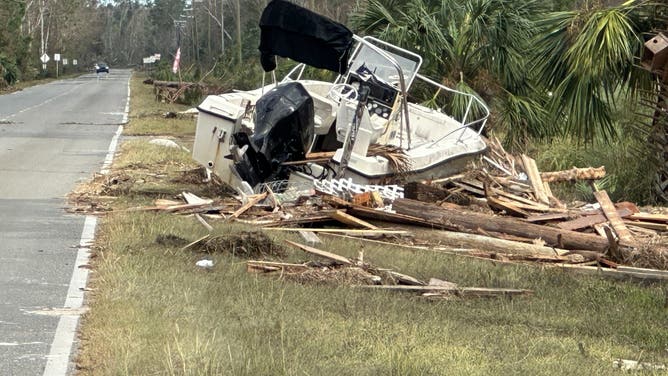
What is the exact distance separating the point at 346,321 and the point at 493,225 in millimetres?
4072

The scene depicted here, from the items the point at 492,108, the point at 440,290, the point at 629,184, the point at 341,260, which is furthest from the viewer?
the point at 492,108

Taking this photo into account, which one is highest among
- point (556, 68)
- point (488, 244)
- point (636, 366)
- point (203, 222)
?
point (556, 68)

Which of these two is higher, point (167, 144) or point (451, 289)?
point (451, 289)

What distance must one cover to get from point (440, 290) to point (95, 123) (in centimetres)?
2211

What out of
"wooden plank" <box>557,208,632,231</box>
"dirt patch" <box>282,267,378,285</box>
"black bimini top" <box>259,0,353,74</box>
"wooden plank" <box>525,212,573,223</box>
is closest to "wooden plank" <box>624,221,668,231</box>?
"wooden plank" <box>557,208,632,231</box>

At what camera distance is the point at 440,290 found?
808 cm

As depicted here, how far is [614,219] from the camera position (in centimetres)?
1075

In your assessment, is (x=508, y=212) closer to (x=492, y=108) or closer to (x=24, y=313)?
(x=24, y=313)

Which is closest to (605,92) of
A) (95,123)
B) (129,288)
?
(129,288)

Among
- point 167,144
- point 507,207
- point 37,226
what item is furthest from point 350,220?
point 167,144

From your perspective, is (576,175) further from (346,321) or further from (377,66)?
(346,321)

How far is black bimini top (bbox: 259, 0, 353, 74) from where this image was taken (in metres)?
14.2

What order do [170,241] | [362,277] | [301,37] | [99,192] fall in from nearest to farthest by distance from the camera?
[362,277] → [170,241] → [99,192] → [301,37]

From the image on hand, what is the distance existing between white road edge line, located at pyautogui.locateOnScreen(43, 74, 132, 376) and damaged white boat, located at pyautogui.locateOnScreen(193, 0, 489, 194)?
2.45 metres
